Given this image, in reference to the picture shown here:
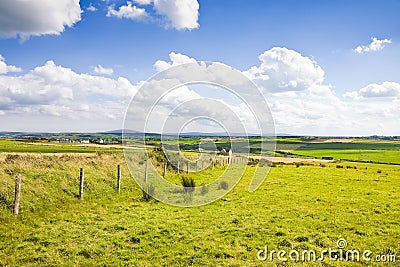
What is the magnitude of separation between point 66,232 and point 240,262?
17.1 ft

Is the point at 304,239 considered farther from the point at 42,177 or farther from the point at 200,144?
the point at 200,144

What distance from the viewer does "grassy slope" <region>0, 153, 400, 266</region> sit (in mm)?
7469

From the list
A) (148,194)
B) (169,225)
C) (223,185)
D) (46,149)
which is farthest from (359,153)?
(169,225)

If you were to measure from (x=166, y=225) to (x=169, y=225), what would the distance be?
10 cm

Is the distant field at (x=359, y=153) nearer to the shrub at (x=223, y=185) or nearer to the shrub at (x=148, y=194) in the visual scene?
the shrub at (x=223, y=185)

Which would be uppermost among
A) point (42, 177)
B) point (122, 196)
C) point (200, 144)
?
point (200, 144)

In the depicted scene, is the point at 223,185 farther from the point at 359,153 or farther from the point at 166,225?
the point at 359,153

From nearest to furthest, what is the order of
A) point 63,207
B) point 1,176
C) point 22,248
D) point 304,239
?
point 22,248, point 304,239, point 63,207, point 1,176

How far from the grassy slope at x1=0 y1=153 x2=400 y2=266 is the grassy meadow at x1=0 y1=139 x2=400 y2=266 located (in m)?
0.03

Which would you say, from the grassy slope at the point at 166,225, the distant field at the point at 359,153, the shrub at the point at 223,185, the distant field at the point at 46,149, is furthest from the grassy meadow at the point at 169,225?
the distant field at the point at 359,153

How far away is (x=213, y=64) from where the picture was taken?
43.1 feet

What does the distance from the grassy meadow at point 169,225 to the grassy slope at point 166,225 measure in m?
0.03

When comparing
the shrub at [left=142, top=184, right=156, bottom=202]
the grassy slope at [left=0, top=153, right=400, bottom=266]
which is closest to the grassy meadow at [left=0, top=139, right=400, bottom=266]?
the grassy slope at [left=0, top=153, right=400, bottom=266]

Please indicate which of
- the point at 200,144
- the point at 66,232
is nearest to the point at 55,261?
the point at 66,232
